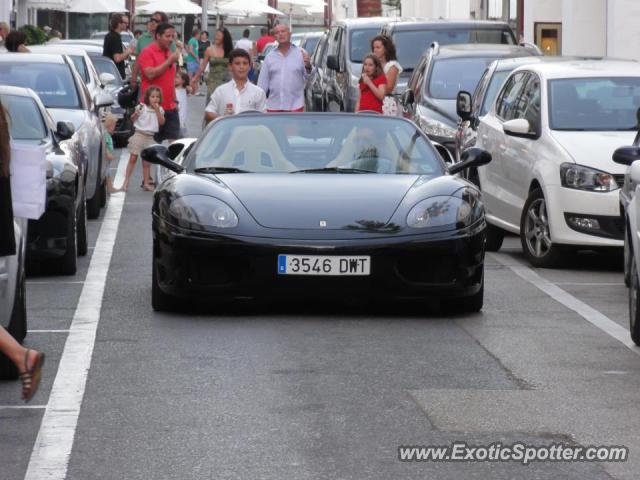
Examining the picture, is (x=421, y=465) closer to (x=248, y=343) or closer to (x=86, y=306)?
(x=248, y=343)

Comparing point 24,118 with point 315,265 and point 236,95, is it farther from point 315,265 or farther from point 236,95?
point 315,265

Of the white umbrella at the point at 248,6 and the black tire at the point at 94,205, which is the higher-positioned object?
the white umbrella at the point at 248,6

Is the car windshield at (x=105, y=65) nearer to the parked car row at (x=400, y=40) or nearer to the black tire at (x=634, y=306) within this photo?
the parked car row at (x=400, y=40)

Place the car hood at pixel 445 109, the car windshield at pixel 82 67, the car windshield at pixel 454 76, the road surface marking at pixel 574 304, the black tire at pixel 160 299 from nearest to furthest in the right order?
the road surface marking at pixel 574 304 < the black tire at pixel 160 299 < the car hood at pixel 445 109 < the car windshield at pixel 454 76 < the car windshield at pixel 82 67

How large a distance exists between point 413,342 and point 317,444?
278cm

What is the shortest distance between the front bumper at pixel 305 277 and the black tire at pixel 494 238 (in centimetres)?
471

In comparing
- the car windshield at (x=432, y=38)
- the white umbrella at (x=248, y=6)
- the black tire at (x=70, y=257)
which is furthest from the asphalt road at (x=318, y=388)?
the white umbrella at (x=248, y=6)

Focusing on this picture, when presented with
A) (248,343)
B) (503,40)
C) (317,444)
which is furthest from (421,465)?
(503,40)

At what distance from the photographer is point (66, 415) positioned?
7.66 m

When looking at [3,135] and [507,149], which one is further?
[507,149]

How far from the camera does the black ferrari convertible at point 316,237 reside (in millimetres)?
10500

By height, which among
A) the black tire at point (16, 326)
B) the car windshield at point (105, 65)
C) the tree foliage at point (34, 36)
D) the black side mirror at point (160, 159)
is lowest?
the black tire at point (16, 326)

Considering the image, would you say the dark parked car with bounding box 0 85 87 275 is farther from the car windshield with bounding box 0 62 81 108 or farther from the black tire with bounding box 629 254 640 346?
the black tire with bounding box 629 254 640 346

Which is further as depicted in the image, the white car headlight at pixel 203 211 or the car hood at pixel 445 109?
the car hood at pixel 445 109
